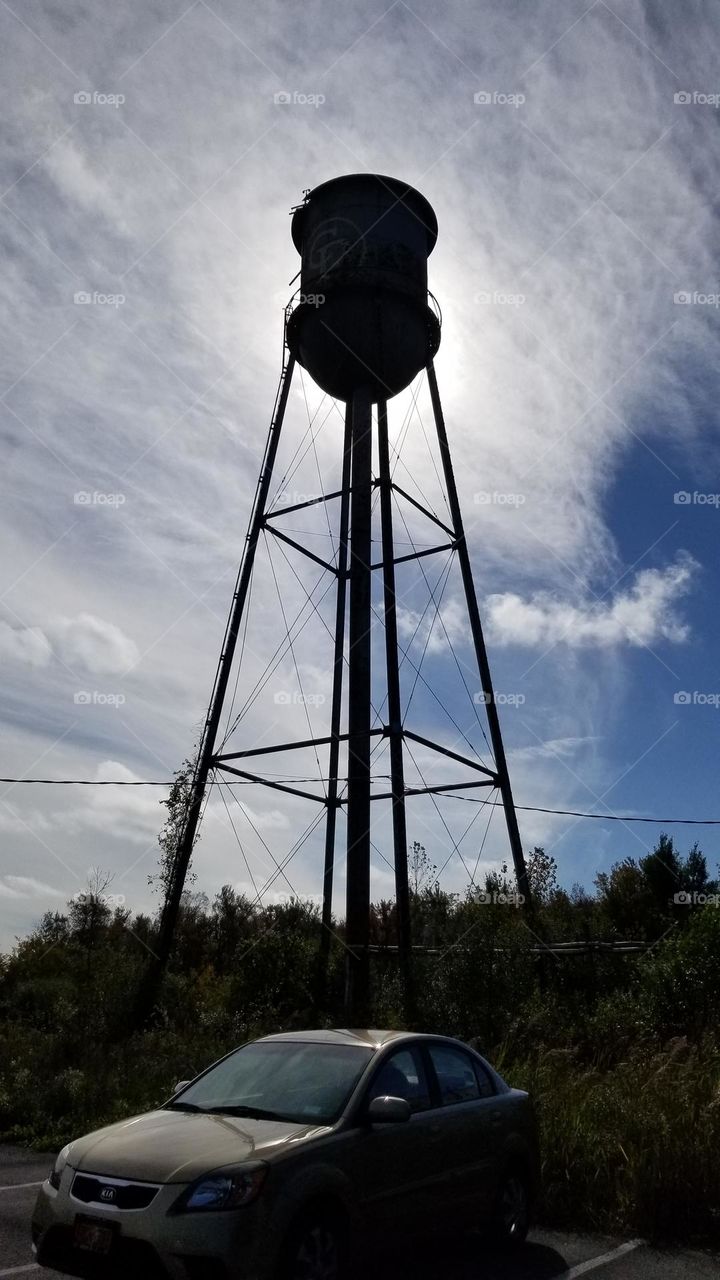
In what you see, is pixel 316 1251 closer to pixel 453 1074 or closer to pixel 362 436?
pixel 453 1074

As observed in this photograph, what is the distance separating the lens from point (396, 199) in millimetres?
19719

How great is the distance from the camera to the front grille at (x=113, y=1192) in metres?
4.60

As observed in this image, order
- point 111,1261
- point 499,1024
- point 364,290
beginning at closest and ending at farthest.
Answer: point 111,1261 < point 499,1024 < point 364,290

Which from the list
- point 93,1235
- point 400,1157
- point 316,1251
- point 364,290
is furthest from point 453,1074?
point 364,290

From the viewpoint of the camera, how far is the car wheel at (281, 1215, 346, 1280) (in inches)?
180

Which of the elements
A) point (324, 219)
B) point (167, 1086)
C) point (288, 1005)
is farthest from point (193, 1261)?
point (324, 219)

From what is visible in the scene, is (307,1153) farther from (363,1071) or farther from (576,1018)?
(576,1018)

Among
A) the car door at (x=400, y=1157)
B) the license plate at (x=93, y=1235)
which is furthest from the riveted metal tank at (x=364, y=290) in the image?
the license plate at (x=93, y=1235)

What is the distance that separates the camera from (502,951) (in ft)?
51.2

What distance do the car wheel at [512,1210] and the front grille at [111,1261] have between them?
112 inches

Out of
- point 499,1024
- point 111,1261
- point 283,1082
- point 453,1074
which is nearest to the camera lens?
point 111,1261

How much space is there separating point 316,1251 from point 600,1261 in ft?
8.74

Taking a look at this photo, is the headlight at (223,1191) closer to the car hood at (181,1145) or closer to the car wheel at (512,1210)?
the car hood at (181,1145)

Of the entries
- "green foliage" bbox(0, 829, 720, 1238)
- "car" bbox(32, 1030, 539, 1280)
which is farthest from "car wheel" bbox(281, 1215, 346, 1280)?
"green foliage" bbox(0, 829, 720, 1238)
